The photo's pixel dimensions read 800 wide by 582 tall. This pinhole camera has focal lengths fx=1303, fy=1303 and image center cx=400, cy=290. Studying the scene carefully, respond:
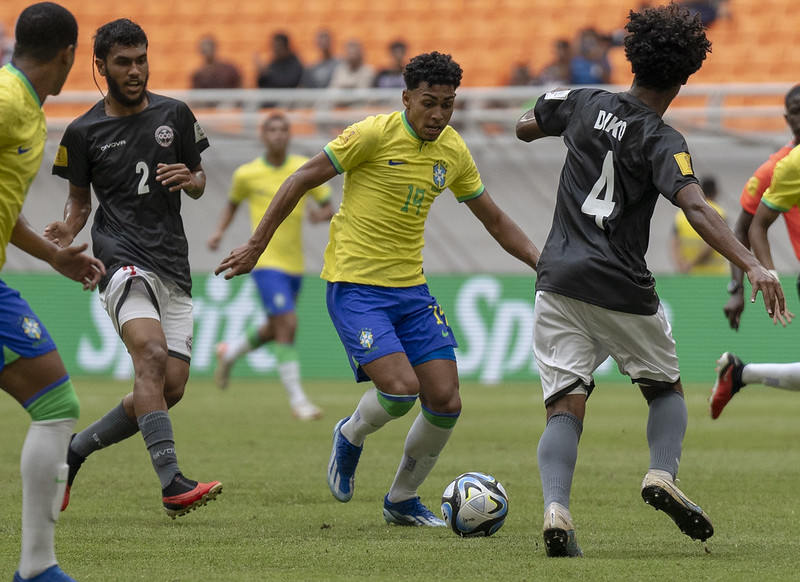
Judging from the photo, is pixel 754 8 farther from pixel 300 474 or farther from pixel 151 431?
pixel 151 431

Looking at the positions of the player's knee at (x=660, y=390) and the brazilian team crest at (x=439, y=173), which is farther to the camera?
the brazilian team crest at (x=439, y=173)

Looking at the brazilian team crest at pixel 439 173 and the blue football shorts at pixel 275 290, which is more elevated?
the brazilian team crest at pixel 439 173

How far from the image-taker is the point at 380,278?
22.7 feet

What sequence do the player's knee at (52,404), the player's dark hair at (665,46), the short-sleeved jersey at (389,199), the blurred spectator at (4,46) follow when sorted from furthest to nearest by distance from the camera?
the blurred spectator at (4,46) → the short-sleeved jersey at (389,199) → the player's dark hair at (665,46) → the player's knee at (52,404)

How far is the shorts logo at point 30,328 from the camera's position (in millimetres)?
4703

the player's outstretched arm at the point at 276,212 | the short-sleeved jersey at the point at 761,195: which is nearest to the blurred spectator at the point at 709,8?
the short-sleeved jersey at the point at 761,195

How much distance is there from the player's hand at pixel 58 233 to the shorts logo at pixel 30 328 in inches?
65.2

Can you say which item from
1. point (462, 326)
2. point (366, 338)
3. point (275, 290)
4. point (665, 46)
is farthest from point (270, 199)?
point (665, 46)

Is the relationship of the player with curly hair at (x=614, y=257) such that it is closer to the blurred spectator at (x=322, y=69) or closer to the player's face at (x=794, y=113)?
the player's face at (x=794, y=113)

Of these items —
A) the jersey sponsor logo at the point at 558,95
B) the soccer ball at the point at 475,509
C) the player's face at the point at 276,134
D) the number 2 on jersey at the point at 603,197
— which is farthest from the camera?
the player's face at the point at 276,134

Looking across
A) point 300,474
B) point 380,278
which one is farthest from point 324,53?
point 380,278

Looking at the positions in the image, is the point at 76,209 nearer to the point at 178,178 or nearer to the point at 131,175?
the point at 131,175

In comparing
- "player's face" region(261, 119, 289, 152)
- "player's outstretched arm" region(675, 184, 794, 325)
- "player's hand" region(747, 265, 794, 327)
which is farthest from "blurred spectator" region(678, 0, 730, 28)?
"player's hand" region(747, 265, 794, 327)

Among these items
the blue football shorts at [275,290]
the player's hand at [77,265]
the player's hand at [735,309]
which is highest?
the player's hand at [77,265]
